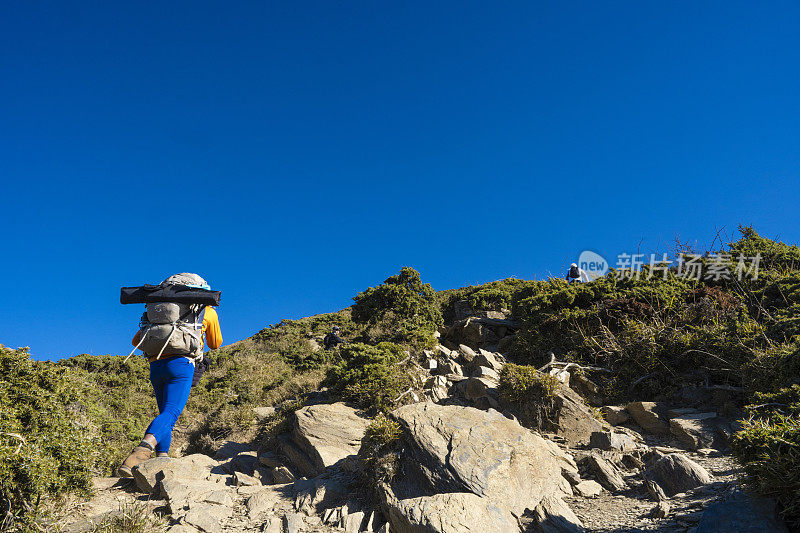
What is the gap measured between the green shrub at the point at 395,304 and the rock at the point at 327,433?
7032 millimetres

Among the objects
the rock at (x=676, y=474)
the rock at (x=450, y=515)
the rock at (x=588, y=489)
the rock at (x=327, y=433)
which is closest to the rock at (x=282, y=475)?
the rock at (x=327, y=433)

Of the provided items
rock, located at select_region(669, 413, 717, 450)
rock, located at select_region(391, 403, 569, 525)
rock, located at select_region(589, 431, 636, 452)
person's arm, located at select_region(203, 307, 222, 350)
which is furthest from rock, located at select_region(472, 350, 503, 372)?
person's arm, located at select_region(203, 307, 222, 350)

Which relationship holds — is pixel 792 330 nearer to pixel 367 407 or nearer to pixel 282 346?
pixel 367 407

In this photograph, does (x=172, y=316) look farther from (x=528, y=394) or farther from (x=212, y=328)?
(x=528, y=394)

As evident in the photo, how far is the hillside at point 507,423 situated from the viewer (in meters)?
4.18

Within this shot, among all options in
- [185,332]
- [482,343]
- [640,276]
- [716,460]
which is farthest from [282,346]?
[716,460]

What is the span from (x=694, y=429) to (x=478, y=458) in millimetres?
3745

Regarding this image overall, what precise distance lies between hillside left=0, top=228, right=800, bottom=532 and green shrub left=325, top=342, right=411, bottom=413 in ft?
0.10

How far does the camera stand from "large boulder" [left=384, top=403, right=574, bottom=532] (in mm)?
4512

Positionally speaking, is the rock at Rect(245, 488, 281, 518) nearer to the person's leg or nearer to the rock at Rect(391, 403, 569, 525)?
the person's leg

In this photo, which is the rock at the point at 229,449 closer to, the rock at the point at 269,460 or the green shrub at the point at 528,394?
the rock at the point at 269,460

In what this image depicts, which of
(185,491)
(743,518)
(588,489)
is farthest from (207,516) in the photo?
(743,518)

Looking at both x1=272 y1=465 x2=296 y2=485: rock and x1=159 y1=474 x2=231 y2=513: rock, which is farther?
x1=272 y1=465 x2=296 y2=485: rock

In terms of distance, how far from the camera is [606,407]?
749cm
